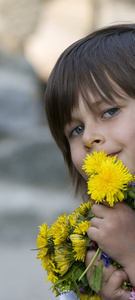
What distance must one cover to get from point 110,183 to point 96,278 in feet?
1.14

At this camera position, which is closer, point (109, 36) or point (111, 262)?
point (111, 262)

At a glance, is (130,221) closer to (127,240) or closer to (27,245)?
(127,240)

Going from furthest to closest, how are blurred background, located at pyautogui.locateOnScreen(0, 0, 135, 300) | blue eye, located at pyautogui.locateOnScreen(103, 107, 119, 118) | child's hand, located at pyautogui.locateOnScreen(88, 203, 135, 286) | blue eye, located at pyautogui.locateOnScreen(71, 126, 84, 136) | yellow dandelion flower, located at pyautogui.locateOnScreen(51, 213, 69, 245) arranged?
blurred background, located at pyautogui.locateOnScreen(0, 0, 135, 300), blue eye, located at pyautogui.locateOnScreen(71, 126, 84, 136), blue eye, located at pyautogui.locateOnScreen(103, 107, 119, 118), yellow dandelion flower, located at pyautogui.locateOnScreen(51, 213, 69, 245), child's hand, located at pyautogui.locateOnScreen(88, 203, 135, 286)

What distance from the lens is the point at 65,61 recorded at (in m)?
2.21

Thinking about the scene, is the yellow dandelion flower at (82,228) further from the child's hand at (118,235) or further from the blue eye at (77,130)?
the blue eye at (77,130)

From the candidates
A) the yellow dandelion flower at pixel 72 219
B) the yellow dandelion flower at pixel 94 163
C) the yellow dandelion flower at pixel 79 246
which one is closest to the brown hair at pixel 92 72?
the yellow dandelion flower at pixel 94 163

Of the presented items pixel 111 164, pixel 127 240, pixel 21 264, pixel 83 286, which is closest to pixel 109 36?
pixel 111 164

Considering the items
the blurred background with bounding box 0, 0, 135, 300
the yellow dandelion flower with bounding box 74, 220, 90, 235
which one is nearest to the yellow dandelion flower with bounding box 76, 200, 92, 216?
the yellow dandelion flower with bounding box 74, 220, 90, 235

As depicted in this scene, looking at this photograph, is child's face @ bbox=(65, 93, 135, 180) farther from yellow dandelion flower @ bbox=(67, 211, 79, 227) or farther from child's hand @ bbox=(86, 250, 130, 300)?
child's hand @ bbox=(86, 250, 130, 300)

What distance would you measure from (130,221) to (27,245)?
3.47m

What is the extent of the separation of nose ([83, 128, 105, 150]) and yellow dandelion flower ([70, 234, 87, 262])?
1.18ft

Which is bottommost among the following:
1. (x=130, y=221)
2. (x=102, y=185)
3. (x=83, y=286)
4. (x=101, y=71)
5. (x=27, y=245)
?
(x=27, y=245)

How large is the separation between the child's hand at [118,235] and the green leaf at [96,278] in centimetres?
7

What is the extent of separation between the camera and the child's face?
1842 millimetres
